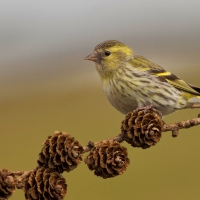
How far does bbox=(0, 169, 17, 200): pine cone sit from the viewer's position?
1.15 m

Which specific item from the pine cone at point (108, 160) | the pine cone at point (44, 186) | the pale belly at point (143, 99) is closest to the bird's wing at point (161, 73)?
the pale belly at point (143, 99)

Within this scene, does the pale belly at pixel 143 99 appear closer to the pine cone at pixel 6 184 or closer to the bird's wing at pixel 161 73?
the bird's wing at pixel 161 73

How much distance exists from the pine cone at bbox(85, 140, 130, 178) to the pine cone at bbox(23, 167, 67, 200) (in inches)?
4.1

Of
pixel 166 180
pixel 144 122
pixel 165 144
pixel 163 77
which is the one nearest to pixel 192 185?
pixel 166 180

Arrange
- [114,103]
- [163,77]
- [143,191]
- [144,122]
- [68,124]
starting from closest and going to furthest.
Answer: [144,122] → [114,103] → [163,77] → [143,191] → [68,124]

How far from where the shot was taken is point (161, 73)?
232 centimetres

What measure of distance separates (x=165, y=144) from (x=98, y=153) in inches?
304

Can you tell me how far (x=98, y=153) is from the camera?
126cm

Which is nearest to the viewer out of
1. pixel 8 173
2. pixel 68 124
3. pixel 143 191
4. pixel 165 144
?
pixel 8 173

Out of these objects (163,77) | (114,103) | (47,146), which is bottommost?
(47,146)

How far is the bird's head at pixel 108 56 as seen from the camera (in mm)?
2250

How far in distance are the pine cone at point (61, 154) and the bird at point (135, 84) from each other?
0.74m

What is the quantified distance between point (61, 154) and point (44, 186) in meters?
0.10

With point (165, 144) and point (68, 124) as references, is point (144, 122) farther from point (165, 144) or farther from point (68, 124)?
→ point (68, 124)
